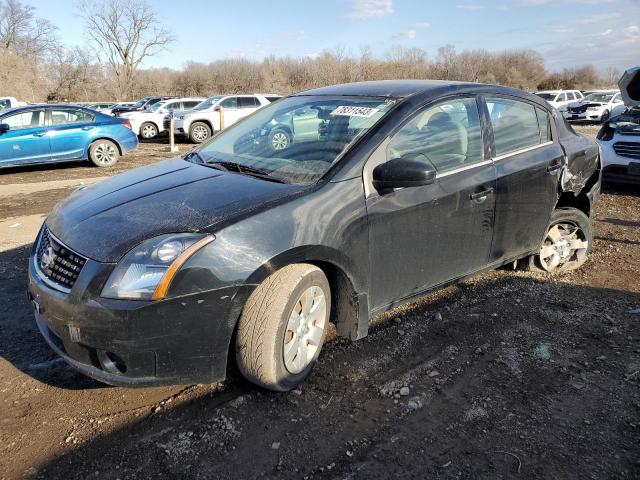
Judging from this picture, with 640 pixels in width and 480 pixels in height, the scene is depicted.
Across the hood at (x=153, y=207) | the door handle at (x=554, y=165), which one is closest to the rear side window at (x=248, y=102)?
the door handle at (x=554, y=165)

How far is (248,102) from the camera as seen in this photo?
1880 cm

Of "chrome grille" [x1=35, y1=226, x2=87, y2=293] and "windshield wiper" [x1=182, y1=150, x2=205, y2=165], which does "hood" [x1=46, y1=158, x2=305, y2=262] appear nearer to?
"chrome grille" [x1=35, y1=226, x2=87, y2=293]

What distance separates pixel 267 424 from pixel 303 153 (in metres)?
1.61

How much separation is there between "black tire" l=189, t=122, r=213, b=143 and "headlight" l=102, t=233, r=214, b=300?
1597 cm

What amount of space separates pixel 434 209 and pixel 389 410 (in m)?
1.29

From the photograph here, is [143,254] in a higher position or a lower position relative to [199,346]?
higher

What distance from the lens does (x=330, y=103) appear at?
143 inches

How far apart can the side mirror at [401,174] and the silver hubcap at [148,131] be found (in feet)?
62.2

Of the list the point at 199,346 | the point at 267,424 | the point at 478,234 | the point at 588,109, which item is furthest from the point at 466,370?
the point at 588,109

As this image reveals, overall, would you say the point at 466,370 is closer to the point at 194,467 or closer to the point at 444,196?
the point at 444,196

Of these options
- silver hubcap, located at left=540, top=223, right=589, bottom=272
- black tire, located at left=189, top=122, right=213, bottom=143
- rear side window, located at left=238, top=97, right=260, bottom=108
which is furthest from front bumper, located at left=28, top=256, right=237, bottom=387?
rear side window, located at left=238, top=97, right=260, bottom=108

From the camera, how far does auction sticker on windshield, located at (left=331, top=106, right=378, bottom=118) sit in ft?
10.9

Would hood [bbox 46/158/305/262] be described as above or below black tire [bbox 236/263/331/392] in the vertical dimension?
above

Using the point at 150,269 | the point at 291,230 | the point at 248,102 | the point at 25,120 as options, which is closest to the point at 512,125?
the point at 291,230
